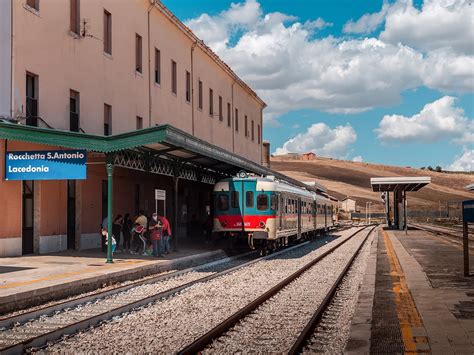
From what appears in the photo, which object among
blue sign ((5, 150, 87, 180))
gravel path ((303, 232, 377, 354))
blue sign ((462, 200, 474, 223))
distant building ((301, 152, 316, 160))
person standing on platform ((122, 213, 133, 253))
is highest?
distant building ((301, 152, 316, 160))

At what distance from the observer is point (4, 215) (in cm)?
1920

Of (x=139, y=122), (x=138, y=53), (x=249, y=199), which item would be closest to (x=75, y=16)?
(x=138, y=53)

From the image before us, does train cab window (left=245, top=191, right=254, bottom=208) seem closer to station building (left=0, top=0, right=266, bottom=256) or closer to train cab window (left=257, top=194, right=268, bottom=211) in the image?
train cab window (left=257, top=194, right=268, bottom=211)

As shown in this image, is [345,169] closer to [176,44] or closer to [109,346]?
[176,44]

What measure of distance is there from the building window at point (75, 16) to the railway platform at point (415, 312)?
48.5 feet

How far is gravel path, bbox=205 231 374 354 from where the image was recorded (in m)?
8.45

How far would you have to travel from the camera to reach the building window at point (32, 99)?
20.8m

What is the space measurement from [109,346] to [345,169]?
503ft

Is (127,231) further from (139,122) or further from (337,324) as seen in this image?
(337,324)

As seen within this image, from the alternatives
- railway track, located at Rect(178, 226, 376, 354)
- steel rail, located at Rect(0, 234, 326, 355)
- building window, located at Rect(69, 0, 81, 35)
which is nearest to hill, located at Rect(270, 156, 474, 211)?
building window, located at Rect(69, 0, 81, 35)

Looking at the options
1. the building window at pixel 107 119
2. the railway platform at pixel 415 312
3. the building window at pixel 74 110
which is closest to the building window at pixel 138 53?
the building window at pixel 107 119

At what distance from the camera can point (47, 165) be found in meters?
17.5

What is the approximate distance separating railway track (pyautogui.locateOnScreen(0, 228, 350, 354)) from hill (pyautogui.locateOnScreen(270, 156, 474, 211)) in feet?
351

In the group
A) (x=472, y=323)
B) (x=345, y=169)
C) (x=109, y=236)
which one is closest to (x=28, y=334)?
(x=472, y=323)
